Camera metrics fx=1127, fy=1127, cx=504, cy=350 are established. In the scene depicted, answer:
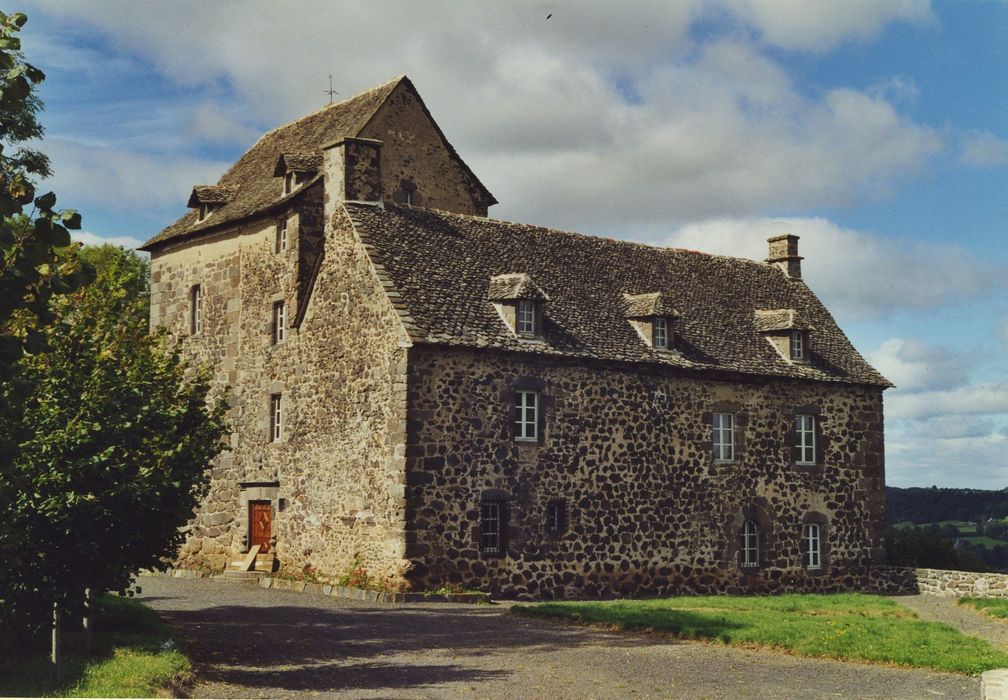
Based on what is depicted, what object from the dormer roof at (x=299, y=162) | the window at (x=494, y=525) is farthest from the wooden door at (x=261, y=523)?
the dormer roof at (x=299, y=162)

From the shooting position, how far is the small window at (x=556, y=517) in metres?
25.6

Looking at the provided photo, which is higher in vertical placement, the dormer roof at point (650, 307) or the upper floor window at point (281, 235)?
the upper floor window at point (281, 235)

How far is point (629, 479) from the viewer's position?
88.3 ft

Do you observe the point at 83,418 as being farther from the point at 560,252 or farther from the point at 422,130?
the point at 422,130

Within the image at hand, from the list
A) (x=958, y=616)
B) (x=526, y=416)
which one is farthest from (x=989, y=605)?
(x=526, y=416)

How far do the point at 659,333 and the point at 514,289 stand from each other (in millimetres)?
4581

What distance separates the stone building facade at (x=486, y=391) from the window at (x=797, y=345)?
155 millimetres

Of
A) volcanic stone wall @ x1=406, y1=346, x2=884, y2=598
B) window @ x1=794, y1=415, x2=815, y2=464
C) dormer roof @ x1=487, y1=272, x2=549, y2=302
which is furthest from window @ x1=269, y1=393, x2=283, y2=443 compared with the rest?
window @ x1=794, y1=415, x2=815, y2=464

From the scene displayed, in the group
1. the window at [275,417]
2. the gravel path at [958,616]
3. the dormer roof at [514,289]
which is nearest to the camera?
the gravel path at [958,616]

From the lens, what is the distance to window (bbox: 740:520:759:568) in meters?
Result: 28.9

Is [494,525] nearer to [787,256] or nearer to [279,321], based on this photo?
[279,321]

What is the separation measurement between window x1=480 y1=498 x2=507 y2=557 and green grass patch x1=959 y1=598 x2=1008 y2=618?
1022 centimetres

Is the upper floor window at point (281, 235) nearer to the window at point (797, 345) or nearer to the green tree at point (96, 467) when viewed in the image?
the window at point (797, 345)

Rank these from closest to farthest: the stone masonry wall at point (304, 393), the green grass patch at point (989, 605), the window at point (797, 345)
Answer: the green grass patch at point (989, 605)
the stone masonry wall at point (304, 393)
the window at point (797, 345)
